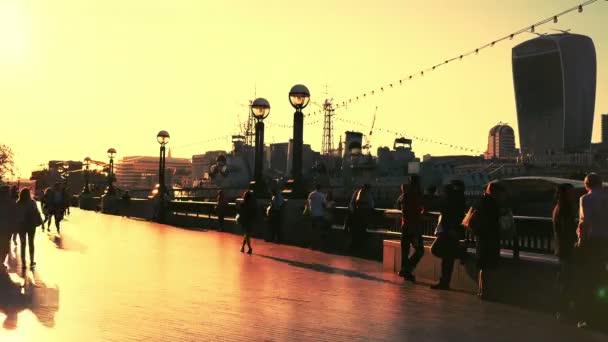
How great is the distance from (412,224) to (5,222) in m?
7.11

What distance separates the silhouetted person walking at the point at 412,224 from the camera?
41.5 ft

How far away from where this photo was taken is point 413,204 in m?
12.7

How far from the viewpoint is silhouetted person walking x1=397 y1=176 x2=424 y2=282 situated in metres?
12.6

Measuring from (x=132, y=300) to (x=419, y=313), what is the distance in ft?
12.9

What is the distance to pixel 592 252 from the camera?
8.39m

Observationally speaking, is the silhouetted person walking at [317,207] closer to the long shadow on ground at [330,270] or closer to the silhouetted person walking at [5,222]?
the long shadow on ground at [330,270]

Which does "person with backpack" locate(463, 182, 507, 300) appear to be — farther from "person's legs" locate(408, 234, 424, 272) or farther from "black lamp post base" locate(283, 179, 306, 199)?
"black lamp post base" locate(283, 179, 306, 199)

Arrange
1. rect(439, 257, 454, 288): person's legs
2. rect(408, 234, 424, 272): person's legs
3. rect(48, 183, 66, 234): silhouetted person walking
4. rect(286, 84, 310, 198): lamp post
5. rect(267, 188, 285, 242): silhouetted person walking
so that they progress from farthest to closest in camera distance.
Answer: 1. rect(48, 183, 66, 234): silhouetted person walking
2. rect(267, 188, 285, 242): silhouetted person walking
3. rect(286, 84, 310, 198): lamp post
4. rect(408, 234, 424, 272): person's legs
5. rect(439, 257, 454, 288): person's legs

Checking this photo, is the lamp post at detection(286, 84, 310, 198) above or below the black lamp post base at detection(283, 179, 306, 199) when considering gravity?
above

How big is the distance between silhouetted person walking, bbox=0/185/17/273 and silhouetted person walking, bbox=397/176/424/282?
22.7 feet

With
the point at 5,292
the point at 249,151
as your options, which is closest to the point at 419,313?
the point at 5,292

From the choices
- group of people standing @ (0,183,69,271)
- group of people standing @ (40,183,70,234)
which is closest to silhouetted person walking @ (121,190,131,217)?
group of people standing @ (40,183,70,234)

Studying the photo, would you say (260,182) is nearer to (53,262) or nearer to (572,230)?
(53,262)

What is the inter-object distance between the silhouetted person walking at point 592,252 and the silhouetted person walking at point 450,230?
294cm
